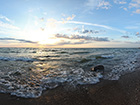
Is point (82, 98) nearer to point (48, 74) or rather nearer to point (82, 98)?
point (82, 98)

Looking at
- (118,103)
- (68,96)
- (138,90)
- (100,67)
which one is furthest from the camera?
(100,67)

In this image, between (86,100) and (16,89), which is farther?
(16,89)

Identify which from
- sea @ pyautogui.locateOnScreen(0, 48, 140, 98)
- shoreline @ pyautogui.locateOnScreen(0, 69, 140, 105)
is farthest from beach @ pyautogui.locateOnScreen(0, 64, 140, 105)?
sea @ pyautogui.locateOnScreen(0, 48, 140, 98)

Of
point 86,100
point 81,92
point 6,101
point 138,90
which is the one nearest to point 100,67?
point 138,90

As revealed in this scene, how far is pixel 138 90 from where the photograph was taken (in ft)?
15.2

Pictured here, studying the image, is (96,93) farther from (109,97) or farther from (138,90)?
(138,90)

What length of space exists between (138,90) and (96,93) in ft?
7.33

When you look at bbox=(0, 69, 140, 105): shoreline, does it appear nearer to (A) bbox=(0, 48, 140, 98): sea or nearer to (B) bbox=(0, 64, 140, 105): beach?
(B) bbox=(0, 64, 140, 105): beach

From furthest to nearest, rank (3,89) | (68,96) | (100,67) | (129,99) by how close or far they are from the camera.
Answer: (100,67)
(3,89)
(68,96)
(129,99)

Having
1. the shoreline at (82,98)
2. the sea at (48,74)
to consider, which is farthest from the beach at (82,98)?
the sea at (48,74)

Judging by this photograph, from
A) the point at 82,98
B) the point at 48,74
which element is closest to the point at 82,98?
the point at 82,98

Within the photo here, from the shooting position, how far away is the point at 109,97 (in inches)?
162

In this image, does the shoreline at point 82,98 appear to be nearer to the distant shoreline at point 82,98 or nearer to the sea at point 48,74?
the distant shoreline at point 82,98

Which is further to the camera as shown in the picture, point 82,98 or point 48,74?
point 48,74
